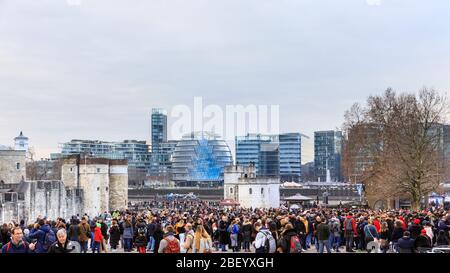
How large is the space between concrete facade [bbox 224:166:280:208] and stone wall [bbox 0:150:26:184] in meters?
21.4

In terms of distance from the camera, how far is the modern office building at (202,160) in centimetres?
15025

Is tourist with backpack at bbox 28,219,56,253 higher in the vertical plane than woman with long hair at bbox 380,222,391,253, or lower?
higher

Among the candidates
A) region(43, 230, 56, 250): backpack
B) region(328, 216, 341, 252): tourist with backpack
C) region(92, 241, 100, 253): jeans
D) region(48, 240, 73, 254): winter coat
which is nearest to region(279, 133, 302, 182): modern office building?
region(328, 216, 341, 252): tourist with backpack

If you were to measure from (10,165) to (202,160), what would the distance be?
3478 inches

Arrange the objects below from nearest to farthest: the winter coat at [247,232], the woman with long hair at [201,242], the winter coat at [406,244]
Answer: the woman with long hair at [201,242] → the winter coat at [406,244] → the winter coat at [247,232]

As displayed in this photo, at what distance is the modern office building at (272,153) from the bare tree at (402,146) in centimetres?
7142

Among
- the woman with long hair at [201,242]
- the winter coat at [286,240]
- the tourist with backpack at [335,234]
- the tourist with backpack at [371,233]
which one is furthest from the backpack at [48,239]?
the tourist with backpack at [335,234]

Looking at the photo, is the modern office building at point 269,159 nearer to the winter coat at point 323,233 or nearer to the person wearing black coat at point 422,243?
the winter coat at point 323,233

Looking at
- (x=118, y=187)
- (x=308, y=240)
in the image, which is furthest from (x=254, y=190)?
(x=308, y=240)

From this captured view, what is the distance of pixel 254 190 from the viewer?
69.4 metres

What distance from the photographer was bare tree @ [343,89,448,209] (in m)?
40.0

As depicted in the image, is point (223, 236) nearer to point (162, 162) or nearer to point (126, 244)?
point (126, 244)

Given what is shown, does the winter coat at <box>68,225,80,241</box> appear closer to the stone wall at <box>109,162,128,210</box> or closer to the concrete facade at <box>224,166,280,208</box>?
the stone wall at <box>109,162,128,210</box>
